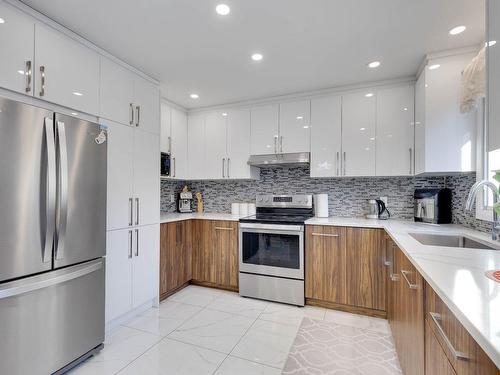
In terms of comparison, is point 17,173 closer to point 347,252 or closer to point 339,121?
point 347,252

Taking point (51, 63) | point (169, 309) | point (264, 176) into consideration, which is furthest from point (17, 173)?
point (264, 176)

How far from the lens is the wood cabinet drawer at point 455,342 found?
626 millimetres

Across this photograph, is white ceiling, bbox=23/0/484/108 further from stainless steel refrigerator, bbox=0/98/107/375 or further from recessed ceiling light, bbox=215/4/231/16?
stainless steel refrigerator, bbox=0/98/107/375

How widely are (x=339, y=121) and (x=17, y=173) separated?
9.17ft

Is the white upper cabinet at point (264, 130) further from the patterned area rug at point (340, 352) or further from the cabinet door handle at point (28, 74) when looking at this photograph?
the cabinet door handle at point (28, 74)

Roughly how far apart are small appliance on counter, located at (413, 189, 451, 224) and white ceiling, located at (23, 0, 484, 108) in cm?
121

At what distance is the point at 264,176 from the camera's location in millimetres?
3518

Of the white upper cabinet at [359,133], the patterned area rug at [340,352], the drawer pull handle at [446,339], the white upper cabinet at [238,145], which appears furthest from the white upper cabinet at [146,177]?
the drawer pull handle at [446,339]

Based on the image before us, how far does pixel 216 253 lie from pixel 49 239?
6.03ft

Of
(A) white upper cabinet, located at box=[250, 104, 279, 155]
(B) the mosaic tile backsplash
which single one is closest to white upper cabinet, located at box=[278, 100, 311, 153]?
(A) white upper cabinet, located at box=[250, 104, 279, 155]

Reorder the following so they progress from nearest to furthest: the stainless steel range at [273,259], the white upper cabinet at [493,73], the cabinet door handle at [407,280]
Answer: the white upper cabinet at [493,73] → the cabinet door handle at [407,280] → the stainless steel range at [273,259]

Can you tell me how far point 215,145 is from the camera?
3.45 m

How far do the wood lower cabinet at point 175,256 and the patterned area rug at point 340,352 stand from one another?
1.51 meters

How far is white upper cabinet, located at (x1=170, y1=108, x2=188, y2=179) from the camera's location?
10.8ft
